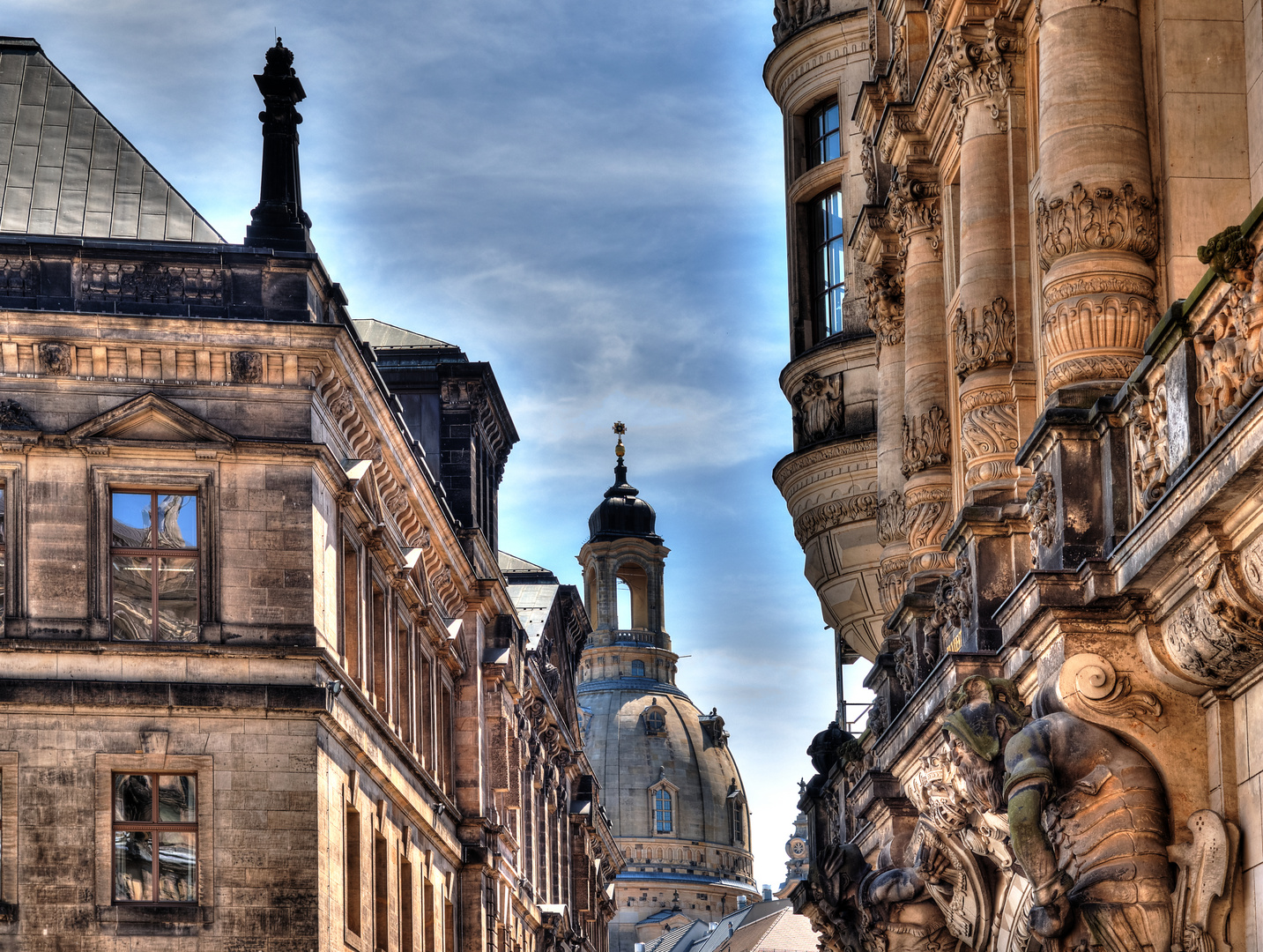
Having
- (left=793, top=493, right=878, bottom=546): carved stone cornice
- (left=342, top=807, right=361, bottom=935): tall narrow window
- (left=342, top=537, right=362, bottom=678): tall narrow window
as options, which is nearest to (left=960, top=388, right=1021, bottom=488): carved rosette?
(left=793, top=493, right=878, bottom=546): carved stone cornice

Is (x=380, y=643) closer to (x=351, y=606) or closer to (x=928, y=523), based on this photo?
(x=351, y=606)

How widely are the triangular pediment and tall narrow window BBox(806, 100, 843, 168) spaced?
447 inches

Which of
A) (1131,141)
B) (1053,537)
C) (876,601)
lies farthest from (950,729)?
(876,601)

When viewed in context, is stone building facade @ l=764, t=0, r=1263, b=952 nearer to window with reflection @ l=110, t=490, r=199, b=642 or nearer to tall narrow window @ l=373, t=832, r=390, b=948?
window with reflection @ l=110, t=490, r=199, b=642

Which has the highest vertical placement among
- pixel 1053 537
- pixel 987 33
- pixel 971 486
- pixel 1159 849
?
pixel 987 33

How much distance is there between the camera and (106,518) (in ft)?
119

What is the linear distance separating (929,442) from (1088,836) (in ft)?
41.5

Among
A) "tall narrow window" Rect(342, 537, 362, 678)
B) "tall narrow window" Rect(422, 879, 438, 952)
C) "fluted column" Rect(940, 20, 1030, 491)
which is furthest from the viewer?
"tall narrow window" Rect(422, 879, 438, 952)

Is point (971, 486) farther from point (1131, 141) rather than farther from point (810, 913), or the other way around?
point (810, 913)

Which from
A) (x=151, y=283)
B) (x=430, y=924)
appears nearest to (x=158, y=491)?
(x=151, y=283)

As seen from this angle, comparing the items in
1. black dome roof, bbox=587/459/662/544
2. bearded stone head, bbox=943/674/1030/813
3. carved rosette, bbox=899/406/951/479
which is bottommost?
bearded stone head, bbox=943/674/1030/813

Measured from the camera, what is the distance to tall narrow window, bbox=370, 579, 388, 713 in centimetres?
4291

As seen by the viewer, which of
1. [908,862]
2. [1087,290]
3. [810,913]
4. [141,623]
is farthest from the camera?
[141,623]

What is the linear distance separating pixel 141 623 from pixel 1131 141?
2125 cm
